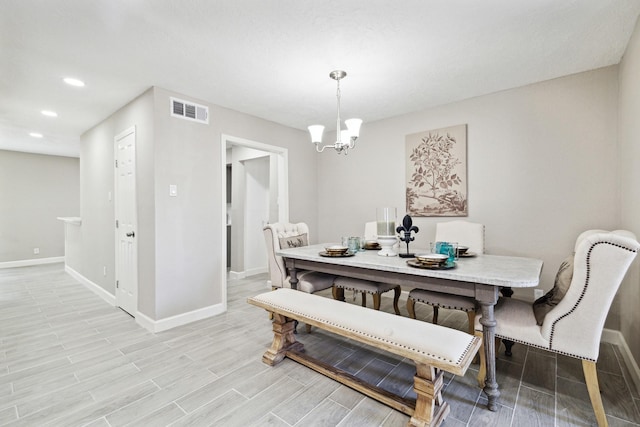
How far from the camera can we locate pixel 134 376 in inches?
81.7

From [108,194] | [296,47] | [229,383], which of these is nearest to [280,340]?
A: [229,383]

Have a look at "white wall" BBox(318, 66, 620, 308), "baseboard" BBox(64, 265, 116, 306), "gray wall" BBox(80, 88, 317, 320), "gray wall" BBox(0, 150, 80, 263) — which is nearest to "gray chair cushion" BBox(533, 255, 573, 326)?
"white wall" BBox(318, 66, 620, 308)

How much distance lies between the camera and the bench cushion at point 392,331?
1.42 meters

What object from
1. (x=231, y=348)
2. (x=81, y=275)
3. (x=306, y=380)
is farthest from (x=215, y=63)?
(x=81, y=275)

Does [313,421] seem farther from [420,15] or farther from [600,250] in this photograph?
[420,15]

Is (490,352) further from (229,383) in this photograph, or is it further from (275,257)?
(275,257)

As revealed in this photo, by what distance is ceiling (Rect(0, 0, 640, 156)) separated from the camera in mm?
1844

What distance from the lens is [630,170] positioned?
2180 mm

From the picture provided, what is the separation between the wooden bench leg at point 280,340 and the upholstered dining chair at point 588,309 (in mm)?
1488

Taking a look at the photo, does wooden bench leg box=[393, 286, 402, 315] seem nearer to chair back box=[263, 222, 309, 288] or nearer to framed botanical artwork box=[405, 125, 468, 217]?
framed botanical artwork box=[405, 125, 468, 217]

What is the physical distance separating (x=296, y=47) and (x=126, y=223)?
272 centimetres

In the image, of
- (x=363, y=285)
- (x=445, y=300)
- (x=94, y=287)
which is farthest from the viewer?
(x=94, y=287)

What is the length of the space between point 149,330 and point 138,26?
8.62 ft

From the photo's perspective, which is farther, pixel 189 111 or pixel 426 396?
pixel 189 111
